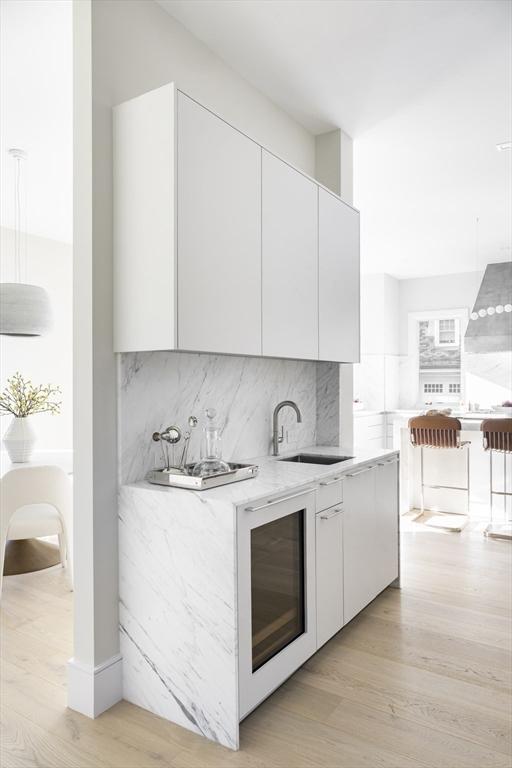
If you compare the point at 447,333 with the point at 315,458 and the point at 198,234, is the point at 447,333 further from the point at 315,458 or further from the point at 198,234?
the point at 198,234

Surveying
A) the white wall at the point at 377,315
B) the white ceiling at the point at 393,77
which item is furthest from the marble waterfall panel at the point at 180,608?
the white wall at the point at 377,315

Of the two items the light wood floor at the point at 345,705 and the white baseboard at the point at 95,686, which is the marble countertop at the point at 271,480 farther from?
the light wood floor at the point at 345,705

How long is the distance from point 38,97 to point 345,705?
335cm

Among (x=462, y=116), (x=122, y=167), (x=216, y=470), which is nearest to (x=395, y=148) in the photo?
(x=462, y=116)

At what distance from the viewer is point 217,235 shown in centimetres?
217

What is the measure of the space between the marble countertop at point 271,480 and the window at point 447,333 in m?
4.23

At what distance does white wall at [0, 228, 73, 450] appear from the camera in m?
5.14

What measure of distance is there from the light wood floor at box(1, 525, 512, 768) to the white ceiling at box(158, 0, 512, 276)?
290 centimetres

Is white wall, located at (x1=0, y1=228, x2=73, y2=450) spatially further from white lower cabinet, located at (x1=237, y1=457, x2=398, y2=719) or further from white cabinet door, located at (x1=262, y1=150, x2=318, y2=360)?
white lower cabinet, located at (x1=237, y1=457, x2=398, y2=719)

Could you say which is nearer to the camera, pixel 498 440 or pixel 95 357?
pixel 95 357

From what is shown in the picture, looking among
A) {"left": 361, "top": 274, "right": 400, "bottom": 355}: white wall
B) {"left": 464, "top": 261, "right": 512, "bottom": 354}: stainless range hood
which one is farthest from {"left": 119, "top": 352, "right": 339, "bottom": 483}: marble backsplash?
{"left": 361, "top": 274, "right": 400, "bottom": 355}: white wall

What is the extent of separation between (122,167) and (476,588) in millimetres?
3106

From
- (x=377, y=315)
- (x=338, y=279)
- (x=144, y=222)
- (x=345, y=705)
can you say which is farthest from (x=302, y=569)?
(x=377, y=315)

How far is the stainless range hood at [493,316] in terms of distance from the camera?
19.6 feet
